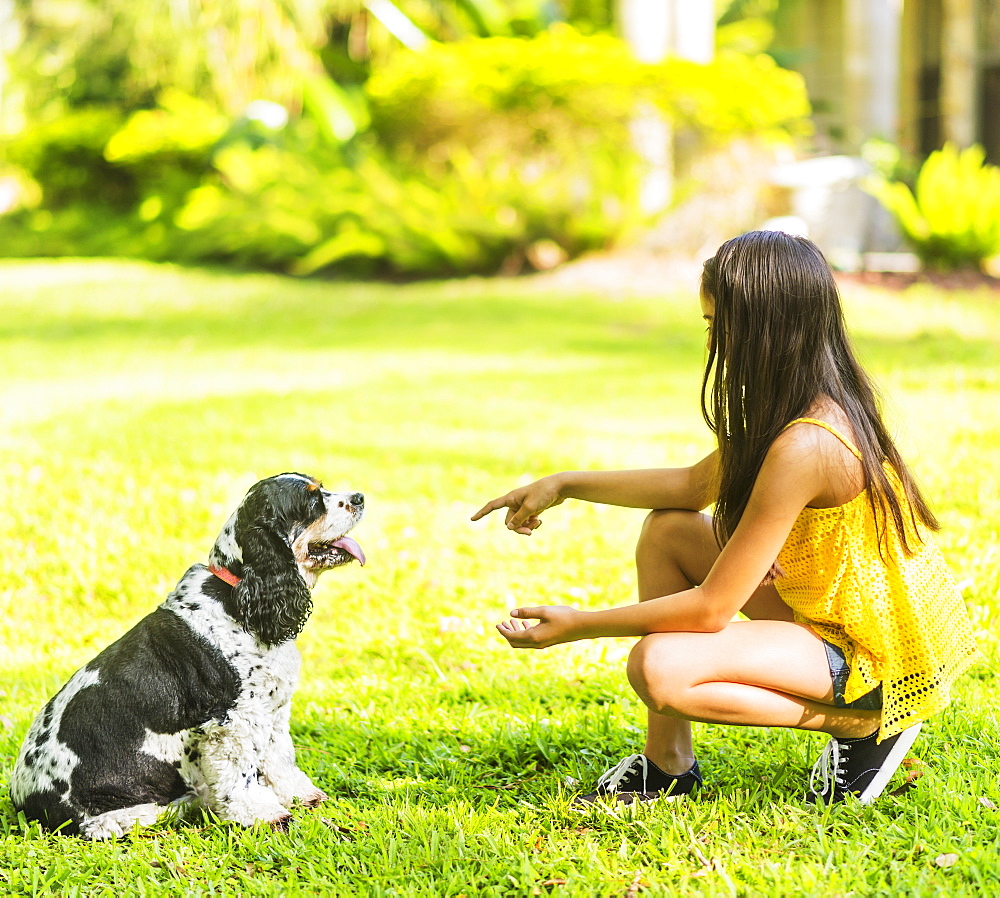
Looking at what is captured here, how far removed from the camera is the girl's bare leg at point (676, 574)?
309 centimetres

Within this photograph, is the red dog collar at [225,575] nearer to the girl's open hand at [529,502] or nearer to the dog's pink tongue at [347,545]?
the dog's pink tongue at [347,545]

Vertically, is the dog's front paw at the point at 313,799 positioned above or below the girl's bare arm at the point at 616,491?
below

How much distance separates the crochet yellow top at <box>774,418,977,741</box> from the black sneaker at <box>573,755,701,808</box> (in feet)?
1.79

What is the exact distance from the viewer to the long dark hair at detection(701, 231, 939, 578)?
9.12ft

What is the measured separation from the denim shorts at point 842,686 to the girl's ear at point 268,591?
1357 mm

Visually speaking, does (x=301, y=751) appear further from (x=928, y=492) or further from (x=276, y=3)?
(x=276, y=3)

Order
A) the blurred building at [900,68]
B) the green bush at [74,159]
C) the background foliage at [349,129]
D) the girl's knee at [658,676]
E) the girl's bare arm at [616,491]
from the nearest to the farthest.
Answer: the girl's knee at [658,676] < the girl's bare arm at [616,491] < the background foliage at [349,129] < the blurred building at [900,68] < the green bush at [74,159]

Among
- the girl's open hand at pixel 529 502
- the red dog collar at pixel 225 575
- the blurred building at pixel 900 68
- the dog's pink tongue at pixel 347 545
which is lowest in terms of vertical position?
the red dog collar at pixel 225 575

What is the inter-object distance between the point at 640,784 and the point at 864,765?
0.59 m

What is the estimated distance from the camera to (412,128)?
15844 mm

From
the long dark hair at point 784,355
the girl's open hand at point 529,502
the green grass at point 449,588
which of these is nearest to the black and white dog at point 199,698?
the green grass at point 449,588

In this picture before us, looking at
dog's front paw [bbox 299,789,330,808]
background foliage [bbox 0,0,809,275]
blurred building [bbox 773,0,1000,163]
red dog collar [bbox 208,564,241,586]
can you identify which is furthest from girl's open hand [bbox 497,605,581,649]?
blurred building [bbox 773,0,1000,163]

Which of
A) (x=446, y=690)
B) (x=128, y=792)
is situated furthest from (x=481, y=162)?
(x=128, y=792)

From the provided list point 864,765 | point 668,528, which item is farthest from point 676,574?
point 864,765
